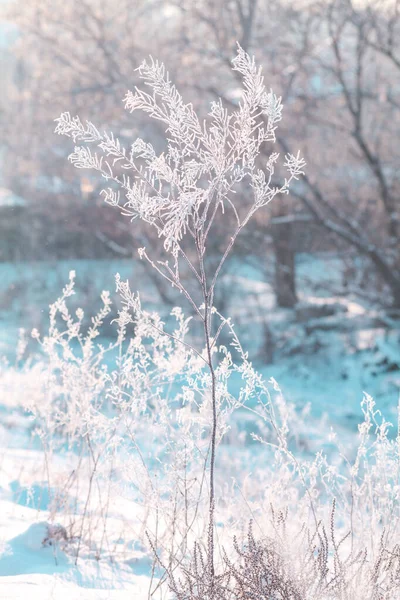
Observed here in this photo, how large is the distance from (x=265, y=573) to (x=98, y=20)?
1147 centimetres

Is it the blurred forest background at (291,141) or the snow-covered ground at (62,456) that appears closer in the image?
the snow-covered ground at (62,456)

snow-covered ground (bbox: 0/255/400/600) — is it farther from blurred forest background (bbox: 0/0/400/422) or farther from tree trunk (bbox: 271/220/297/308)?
tree trunk (bbox: 271/220/297/308)

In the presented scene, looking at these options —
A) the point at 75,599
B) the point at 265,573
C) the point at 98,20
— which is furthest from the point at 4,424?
the point at 98,20

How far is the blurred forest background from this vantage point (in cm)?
1050

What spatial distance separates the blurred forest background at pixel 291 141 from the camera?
34.4 feet

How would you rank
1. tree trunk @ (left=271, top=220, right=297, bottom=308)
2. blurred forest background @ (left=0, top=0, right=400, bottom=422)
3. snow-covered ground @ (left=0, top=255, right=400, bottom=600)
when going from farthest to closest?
tree trunk @ (left=271, top=220, right=297, bottom=308), blurred forest background @ (left=0, top=0, right=400, bottom=422), snow-covered ground @ (left=0, top=255, right=400, bottom=600)

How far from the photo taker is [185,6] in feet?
39.6

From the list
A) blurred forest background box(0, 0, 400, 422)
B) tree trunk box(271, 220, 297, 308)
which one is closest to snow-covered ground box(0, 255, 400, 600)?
blurred forest background box(0, 0, 400, 422)

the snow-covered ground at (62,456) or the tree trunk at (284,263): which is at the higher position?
the tree trunk at (284,263)

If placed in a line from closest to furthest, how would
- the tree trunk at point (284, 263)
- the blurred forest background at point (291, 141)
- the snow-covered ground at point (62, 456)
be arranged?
the snow-covered ground at point (62, 456) → the blurred forest background at point (291, 141) → the tree trunk at point (284, 263)

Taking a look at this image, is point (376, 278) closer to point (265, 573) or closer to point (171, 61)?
point (171, 61)

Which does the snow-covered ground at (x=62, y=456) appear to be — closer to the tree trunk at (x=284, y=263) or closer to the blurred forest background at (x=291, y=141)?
the blurred forest background at (x=291, y=141)

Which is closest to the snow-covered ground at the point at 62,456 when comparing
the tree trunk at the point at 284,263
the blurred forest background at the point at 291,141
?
the blurred forest background at the point at 291,141

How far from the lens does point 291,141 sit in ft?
38.2
